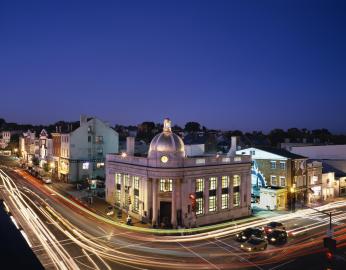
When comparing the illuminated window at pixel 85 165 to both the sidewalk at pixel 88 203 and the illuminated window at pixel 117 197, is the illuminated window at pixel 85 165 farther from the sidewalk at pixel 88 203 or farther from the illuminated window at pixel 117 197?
the illuminated window at pixel 117 197

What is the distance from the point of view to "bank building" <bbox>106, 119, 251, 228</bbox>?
1586 inches

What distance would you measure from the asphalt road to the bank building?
161 inches

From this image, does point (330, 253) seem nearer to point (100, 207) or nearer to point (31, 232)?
point (31, 232)

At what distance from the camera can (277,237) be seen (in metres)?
34.3

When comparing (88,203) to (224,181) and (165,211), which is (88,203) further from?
(224,181)

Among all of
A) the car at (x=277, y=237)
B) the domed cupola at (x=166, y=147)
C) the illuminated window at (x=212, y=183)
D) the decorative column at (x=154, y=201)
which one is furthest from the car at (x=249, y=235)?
the domed cupola at (x=166, y=147)

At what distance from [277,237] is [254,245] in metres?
4.34

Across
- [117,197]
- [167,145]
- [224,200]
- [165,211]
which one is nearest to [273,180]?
[224,200]

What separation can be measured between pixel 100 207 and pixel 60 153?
31.9m

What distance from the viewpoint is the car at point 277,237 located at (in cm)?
3412

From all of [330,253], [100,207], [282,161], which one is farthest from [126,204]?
[330,253]

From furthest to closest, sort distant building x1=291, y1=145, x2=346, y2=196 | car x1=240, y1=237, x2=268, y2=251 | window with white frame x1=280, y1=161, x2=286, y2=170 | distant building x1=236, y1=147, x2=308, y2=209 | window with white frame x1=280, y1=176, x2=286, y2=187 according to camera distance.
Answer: distant building x1=291, y1=145, x2=346, y2=196, window with white frame x1=280, y1=161, x2=286, y2=170, window with white frame x1=280, y1=176, x2=286, y2=187, distant building x1=236, y1=147, x2=308, y2=209, car x1=240, y1=237, x2=268, y2=251

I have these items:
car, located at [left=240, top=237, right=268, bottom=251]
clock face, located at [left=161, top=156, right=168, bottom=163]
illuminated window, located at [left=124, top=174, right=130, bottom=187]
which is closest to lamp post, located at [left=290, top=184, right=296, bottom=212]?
car, located at [left=240, top=237, right=268, bottom=251]

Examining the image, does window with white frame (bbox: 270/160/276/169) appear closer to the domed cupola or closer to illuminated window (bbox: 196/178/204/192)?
illuminated window (bbox: 196/178/204/192)
